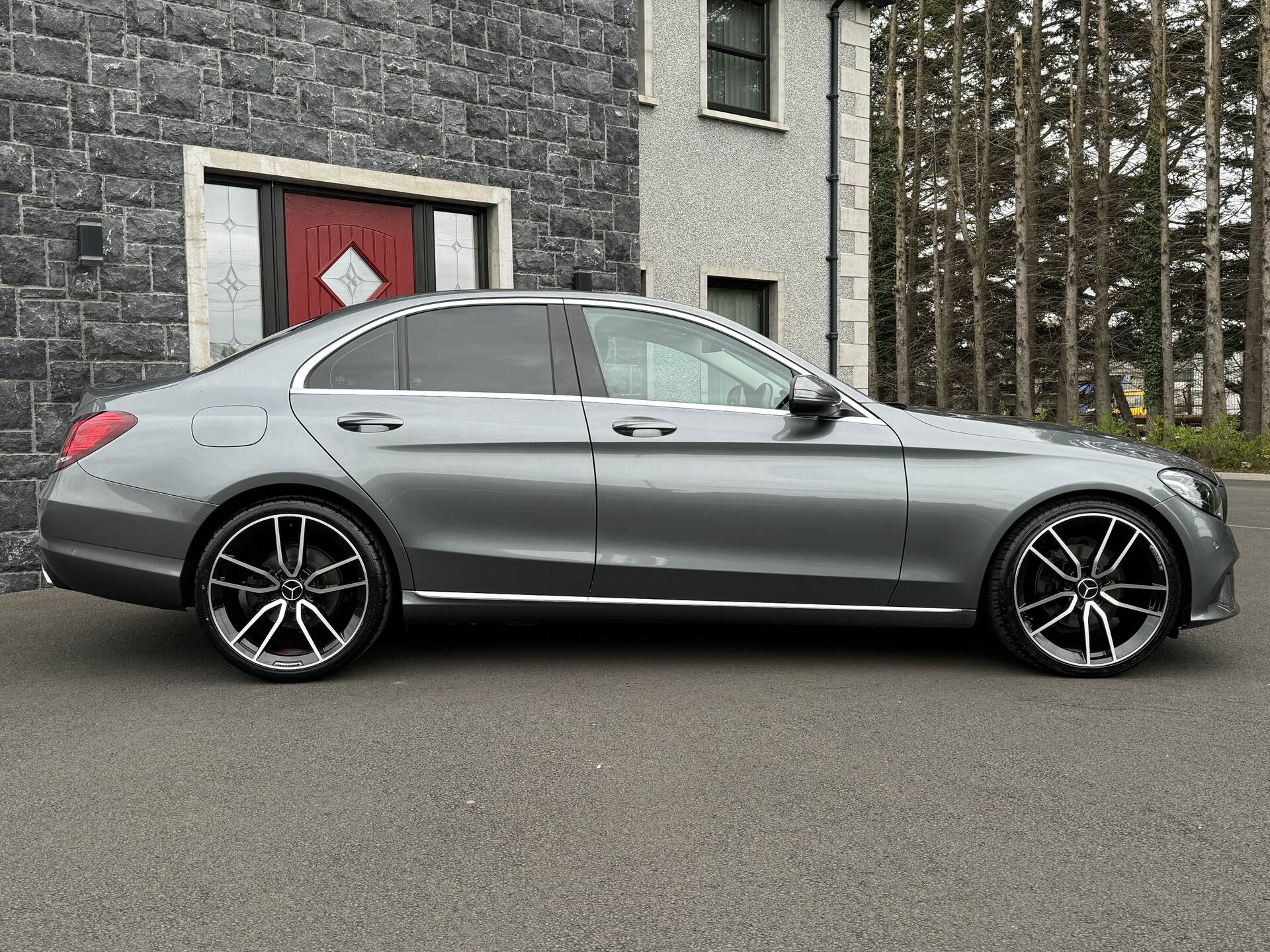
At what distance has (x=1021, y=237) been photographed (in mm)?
29766

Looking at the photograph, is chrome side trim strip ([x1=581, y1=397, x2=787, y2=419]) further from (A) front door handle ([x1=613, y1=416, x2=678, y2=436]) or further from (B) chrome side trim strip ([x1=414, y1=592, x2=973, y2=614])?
(B) chrome side trim strip ([x1=414, y1=592, x2=973, y2=614])

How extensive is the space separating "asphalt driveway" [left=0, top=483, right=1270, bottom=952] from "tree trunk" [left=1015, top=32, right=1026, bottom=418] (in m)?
25.9

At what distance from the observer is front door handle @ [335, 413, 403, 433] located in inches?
186

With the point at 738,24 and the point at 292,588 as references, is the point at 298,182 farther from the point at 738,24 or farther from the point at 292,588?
the point at 738,24

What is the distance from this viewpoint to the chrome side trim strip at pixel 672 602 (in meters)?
4.79

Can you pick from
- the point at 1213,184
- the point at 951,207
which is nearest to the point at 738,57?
the point at 1213,184

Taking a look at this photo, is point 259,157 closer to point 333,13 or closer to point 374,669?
point 333,13

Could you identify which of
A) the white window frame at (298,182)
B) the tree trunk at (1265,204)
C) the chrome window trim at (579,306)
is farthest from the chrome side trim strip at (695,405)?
the tree trunk at (1265,204)

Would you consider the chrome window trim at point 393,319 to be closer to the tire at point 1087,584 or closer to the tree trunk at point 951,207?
the tire at point 1087,584

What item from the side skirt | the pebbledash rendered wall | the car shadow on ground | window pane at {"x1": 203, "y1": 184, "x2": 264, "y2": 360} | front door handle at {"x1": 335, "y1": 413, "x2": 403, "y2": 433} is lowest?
the car shadow on ground

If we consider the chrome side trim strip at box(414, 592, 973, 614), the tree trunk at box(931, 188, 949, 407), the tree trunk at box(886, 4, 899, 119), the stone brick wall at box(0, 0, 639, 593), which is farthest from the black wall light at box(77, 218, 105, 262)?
the tree trunk at box(886, 4, 899, 119)

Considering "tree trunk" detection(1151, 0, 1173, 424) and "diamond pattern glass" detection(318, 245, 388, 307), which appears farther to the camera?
"tree trunk" detection(1151, 0, 1173, 424)

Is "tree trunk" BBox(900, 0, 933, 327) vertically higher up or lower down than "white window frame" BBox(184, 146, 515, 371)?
higher up

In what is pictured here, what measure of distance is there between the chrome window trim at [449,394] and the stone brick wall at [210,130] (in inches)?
147
